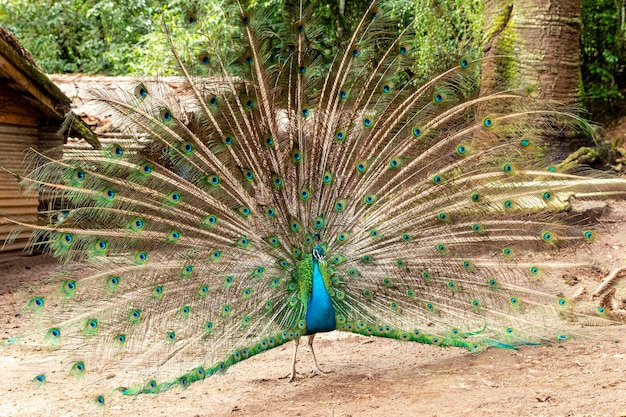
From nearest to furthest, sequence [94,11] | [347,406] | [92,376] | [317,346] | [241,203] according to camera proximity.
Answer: [347,406] → [241,203] → [92,376] → [317,346] → [94,11]

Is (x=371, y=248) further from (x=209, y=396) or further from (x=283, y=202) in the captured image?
(x=209, y=396)

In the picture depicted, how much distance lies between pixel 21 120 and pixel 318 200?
20.7ft

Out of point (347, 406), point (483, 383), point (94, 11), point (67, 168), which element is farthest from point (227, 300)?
point (94, 11)

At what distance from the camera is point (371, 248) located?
18.0ft

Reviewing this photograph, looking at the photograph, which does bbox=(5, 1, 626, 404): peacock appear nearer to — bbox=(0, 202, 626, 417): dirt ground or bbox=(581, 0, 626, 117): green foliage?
bbox=(0, 202, 626, 417): dirt ground

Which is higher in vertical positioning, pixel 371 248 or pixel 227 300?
pixel 371 248

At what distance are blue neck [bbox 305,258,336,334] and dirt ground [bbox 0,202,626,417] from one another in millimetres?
501

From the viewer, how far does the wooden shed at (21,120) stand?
30.6 feet

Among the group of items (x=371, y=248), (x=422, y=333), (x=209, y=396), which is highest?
(x=371, y=248)

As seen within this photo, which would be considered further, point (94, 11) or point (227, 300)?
point (94, 11)

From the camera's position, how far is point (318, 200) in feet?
18.1

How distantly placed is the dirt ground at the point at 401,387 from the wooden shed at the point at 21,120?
4.05 meters

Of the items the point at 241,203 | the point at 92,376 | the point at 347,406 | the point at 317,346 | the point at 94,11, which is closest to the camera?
the point at 347,406

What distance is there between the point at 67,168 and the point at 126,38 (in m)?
16.0
